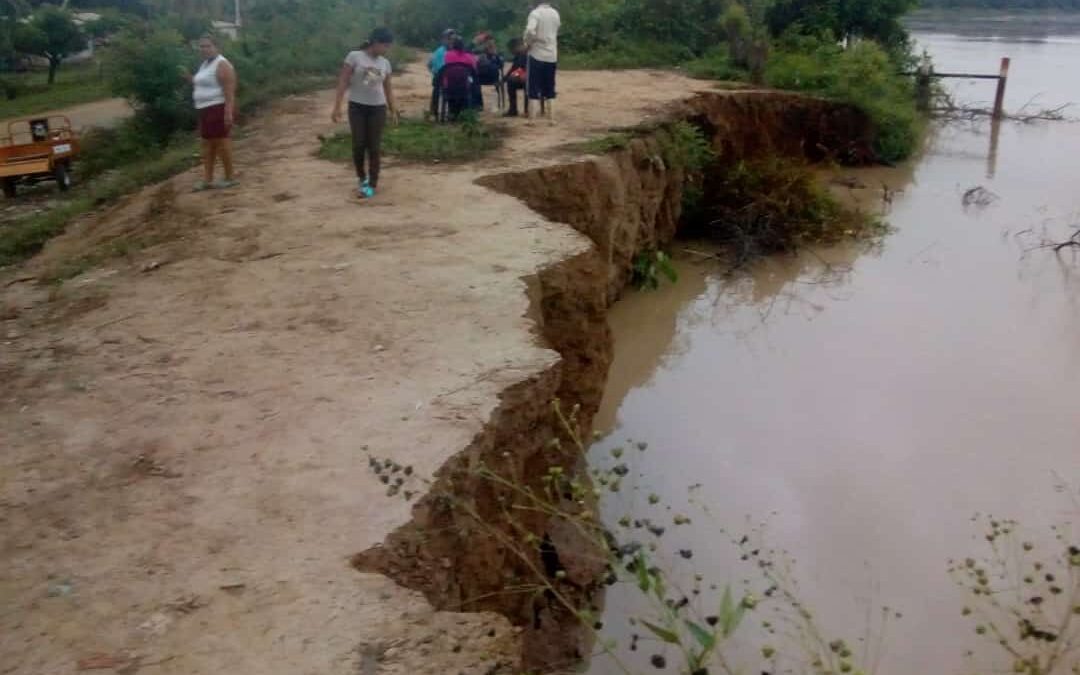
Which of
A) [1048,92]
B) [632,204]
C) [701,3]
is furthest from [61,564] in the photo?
[1048,92]

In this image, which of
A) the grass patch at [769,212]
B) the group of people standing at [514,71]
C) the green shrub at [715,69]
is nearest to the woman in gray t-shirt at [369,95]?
the group of people standing at [514,71]

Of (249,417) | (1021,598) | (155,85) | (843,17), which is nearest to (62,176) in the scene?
(155,85)

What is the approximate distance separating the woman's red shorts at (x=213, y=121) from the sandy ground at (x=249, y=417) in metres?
0.67

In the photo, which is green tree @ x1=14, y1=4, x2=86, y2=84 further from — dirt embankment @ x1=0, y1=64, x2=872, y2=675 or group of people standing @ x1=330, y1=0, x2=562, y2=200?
dirt embankment @ x1=0, y1=64, x2=872, y2=675

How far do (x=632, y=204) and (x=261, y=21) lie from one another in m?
14.4

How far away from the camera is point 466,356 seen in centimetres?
488

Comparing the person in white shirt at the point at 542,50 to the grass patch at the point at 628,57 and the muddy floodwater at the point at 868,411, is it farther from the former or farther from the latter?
the grass patch at the point at 628,57

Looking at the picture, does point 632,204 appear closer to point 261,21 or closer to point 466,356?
point 466,356

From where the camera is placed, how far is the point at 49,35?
83.9ft

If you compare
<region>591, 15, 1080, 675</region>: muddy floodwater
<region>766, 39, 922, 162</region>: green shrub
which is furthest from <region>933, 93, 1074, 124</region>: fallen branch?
<region>591, 15, 1080, 675</region>: muddy floodwater

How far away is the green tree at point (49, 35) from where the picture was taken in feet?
82.8

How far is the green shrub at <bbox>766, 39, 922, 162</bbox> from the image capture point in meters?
15.9

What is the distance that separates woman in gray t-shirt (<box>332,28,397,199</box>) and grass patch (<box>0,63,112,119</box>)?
12252 mm

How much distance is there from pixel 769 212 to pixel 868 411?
4.65 m
